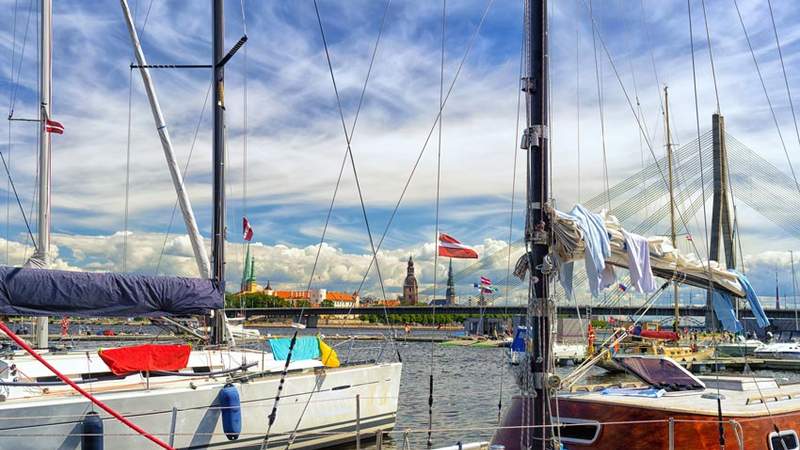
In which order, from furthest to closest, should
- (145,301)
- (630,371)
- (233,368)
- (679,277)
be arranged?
(233,368) < (145,301) < (630,371) < (679,277)

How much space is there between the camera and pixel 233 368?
17266mm

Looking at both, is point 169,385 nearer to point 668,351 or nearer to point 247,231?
point 247,231

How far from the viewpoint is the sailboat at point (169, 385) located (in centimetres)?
1359

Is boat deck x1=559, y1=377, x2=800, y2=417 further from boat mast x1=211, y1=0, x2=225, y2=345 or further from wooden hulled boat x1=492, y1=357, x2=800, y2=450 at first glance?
boat mast x1=211, y1=0, x2=225, y2=345

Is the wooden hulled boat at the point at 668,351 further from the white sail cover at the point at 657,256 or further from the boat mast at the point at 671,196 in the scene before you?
the white sail cover at the point at 657,256

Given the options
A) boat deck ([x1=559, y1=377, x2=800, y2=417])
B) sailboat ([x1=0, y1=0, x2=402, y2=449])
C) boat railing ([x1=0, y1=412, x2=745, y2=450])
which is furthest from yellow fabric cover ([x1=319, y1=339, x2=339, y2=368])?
boat deck ([x1=559, y1=377, x2=800, y2=417])

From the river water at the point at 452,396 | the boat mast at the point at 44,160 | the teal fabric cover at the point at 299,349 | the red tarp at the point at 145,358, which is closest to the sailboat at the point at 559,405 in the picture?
the river water at the point at 452,396

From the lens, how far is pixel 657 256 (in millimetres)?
12938

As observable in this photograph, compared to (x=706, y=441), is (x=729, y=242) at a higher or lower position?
higher

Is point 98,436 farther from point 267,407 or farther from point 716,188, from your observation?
point 716,188

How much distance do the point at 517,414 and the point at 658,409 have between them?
2.15m

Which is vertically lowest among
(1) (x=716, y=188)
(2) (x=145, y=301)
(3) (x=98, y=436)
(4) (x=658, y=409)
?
(3) (x=98, y=436)

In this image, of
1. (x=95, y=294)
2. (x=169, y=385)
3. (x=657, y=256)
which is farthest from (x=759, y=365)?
(x=95, y=294)

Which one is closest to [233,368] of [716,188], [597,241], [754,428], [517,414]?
[517,414]
